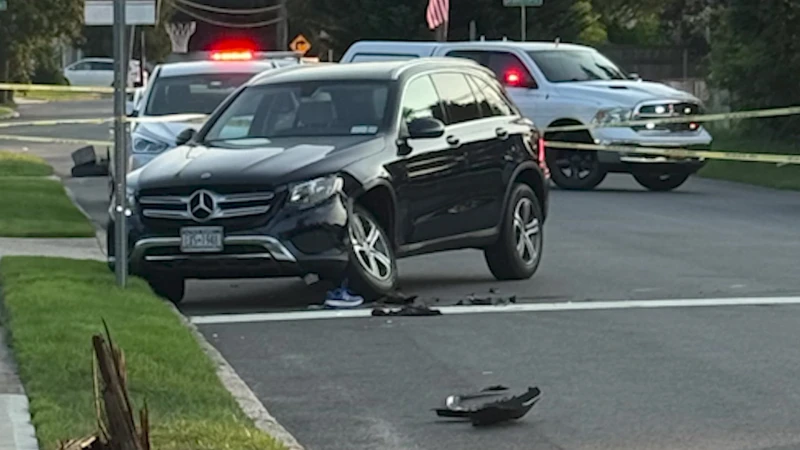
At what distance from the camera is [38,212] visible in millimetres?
19391

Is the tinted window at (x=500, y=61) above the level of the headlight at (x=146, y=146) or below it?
above

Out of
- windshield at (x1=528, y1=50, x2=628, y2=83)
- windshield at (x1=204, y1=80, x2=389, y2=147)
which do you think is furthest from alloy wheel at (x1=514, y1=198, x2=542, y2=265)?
windshield at (x1=528, y1=50, x2=628, y2=83)

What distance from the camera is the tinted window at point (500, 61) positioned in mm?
26059

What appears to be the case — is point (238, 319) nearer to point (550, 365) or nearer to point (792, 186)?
point (550, 365)

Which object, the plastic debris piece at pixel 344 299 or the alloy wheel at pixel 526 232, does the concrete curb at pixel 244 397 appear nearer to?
the plastic debris piece at pixel 344 299

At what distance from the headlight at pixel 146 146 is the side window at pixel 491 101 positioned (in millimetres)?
4760

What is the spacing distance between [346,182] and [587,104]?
12.8 m

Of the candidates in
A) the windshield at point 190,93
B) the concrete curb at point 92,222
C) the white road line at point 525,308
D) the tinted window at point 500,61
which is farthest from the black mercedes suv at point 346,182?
the tinted window at point 500,61

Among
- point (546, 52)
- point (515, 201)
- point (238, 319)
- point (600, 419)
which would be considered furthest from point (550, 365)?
point (546, 52)

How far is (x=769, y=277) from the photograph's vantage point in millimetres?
14258

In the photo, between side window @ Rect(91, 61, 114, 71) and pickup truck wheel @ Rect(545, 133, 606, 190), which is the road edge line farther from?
side window @ Rect(91, 61, 114, 71)

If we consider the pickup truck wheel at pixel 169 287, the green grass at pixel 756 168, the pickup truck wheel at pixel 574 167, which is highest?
the pickup truck wheel at pixel 169 287

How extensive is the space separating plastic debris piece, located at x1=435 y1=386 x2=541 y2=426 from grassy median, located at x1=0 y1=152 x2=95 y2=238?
8543 mm

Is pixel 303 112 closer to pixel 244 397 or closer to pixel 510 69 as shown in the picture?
pixel 244 397
